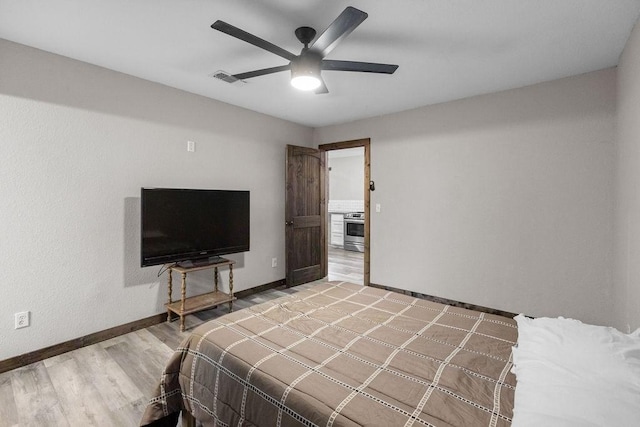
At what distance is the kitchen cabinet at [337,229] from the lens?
780 cm

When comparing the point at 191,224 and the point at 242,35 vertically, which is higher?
the point at 242,35

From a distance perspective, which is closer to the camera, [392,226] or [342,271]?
[392,226]

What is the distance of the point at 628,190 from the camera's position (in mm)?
2264

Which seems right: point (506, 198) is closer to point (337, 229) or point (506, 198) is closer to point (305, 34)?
point (305, 34)

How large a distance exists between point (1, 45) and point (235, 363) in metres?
2.97

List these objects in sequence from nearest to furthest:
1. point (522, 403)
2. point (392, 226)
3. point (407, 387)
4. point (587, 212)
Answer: point (522, 403) < point (407, 387) < point (587, 212) < point (392, 226)

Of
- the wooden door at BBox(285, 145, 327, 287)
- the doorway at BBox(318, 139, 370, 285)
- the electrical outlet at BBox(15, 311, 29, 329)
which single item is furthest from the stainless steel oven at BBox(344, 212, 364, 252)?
the electrical outlet at BBox(15, 311, 29, 329)

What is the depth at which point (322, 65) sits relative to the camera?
2.07m

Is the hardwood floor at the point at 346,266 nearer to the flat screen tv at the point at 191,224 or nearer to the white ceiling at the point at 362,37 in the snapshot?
the flat screen tv at the point at 191,224

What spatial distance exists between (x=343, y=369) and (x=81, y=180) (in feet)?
9.07

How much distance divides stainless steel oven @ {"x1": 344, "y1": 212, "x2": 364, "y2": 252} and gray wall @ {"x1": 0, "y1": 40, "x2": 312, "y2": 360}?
437cm

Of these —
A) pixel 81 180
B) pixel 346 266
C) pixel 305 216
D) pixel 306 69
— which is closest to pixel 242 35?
pixel 306 69

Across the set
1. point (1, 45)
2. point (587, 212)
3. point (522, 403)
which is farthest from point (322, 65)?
point (587, 212)

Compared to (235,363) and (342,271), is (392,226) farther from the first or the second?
(235,363)
